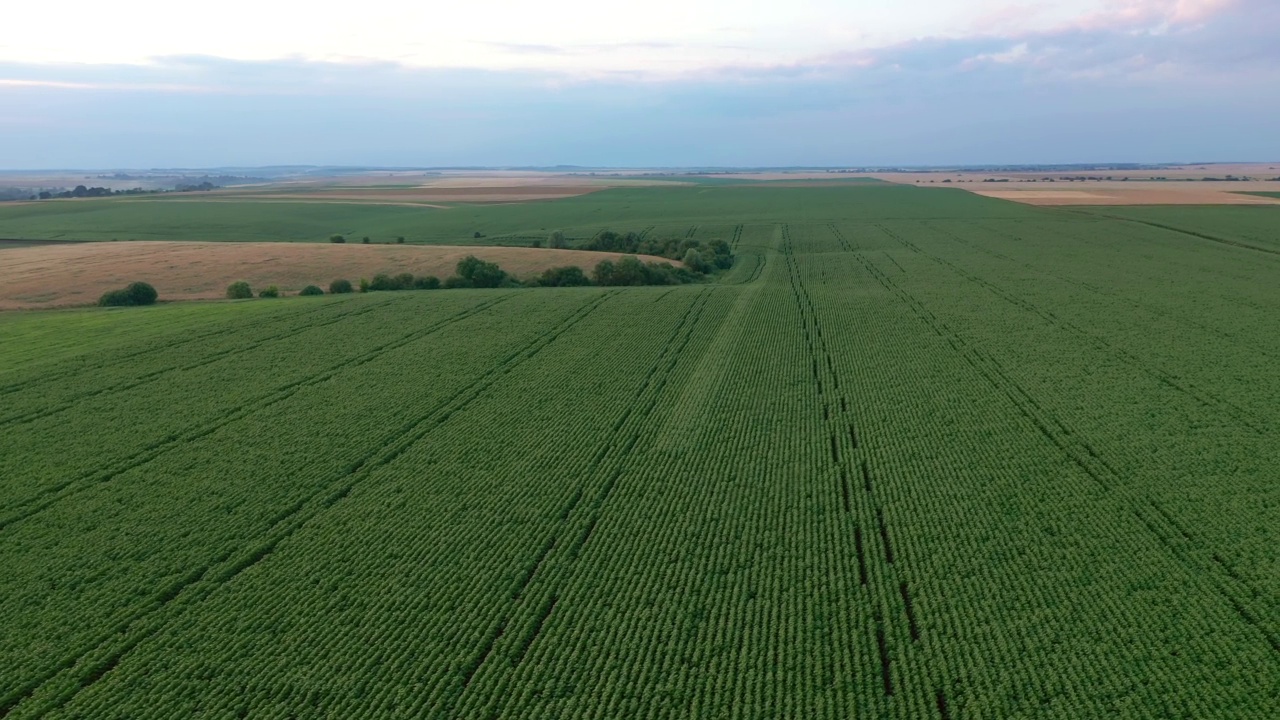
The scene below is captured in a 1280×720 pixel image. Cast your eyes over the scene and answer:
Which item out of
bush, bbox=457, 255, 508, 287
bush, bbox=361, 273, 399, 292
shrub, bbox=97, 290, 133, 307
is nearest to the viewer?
shrub, bbox=97, 290, 133, 307

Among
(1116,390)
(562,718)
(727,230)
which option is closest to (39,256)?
(727,230)

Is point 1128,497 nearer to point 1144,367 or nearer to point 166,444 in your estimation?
point 1144,367

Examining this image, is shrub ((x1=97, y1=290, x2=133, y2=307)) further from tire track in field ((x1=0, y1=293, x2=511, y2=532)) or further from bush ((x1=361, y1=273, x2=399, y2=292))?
tire track in field ((x1=0, y1=293, x2=511, y2=532))

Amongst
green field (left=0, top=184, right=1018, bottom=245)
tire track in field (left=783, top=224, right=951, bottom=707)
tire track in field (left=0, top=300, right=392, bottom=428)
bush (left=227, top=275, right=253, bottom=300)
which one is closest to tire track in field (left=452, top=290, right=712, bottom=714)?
tire track in field (left=783, top=224, right=951, bottom=707)

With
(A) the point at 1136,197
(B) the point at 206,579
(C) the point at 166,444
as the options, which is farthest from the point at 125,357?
(A) the point at 1136,197

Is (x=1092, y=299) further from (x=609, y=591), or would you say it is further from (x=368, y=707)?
(x=368, y=707)

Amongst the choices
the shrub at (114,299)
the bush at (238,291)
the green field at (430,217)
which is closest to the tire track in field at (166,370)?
the bush at (238,291)
